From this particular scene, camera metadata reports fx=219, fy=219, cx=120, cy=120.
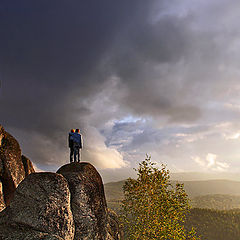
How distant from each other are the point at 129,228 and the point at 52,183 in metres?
20.1

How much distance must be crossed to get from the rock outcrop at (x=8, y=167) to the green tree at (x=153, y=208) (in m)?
15.8

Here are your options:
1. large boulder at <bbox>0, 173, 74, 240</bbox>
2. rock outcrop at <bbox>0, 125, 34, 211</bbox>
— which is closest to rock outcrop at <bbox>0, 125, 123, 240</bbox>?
large boulder at <bbox>0, 173, 74, 240</bbox>

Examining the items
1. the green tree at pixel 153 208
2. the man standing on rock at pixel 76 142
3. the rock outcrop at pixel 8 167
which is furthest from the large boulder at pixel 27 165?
the green tree at pixel 153 208

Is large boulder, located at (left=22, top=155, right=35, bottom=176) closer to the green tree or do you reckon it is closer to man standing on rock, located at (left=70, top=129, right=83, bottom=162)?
man standing on rock, located at (left=70, top=129, right=83, bottom=162)

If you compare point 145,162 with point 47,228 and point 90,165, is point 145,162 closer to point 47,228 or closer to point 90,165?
point 90,165

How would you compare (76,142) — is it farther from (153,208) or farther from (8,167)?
(153,208)

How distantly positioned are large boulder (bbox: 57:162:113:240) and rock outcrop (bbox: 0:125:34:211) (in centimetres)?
722

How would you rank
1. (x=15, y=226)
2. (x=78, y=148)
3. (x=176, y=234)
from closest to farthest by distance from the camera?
(x=15, y=226), (x=78, y=148), (x=176, y=234)

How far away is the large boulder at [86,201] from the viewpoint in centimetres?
1666

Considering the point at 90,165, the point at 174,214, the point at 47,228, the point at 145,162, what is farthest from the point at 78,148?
the point at 174,214

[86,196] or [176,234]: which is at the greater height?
[86,196]

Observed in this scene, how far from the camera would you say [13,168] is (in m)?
24.5

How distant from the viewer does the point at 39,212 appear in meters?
14.2

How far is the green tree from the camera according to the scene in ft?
98.0
